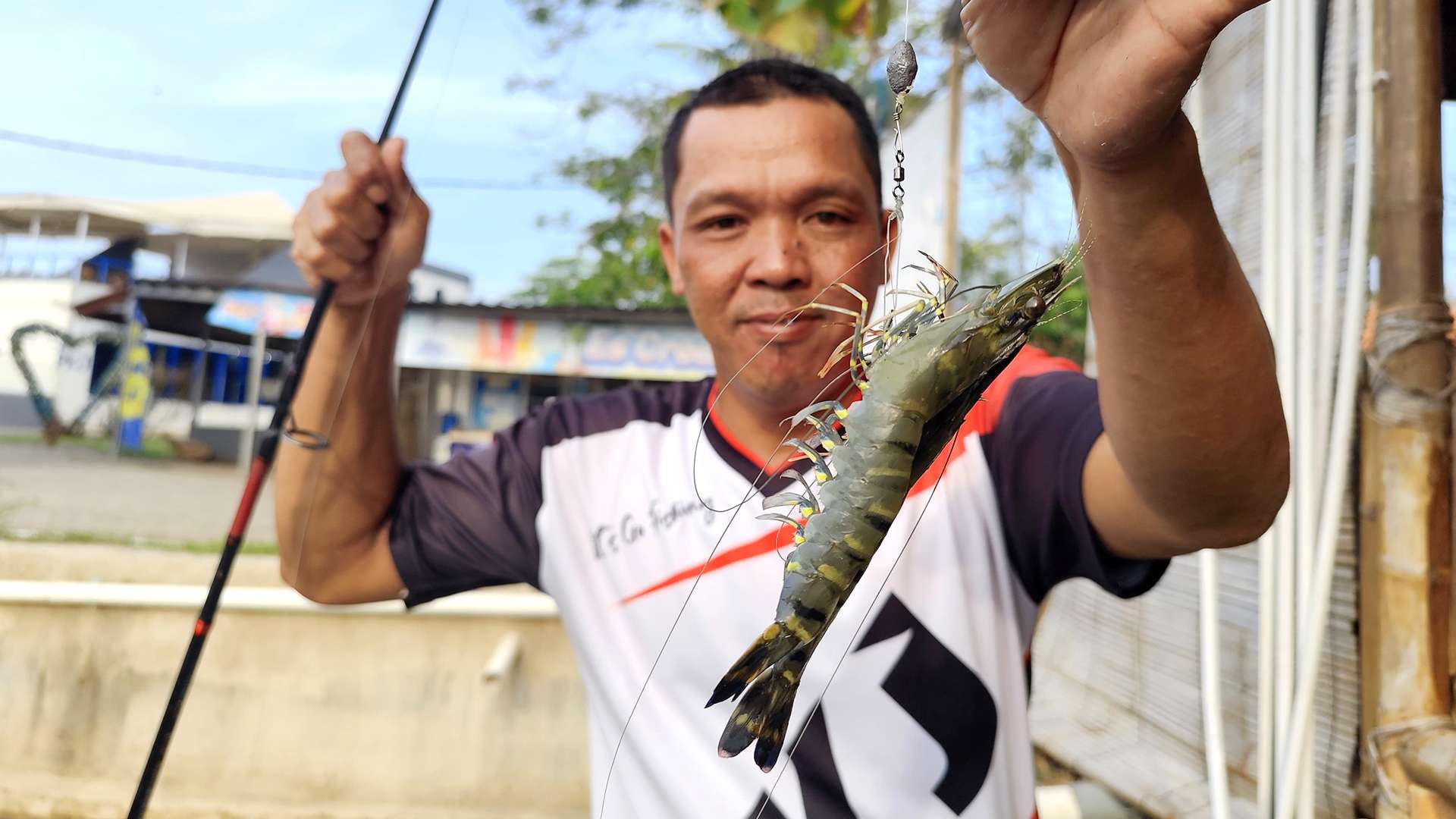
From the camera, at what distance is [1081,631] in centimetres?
384

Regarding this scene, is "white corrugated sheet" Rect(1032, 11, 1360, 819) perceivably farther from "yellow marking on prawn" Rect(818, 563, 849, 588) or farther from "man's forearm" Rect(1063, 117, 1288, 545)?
"yellow marking on prawn" Rect(818, 563, 849, 588)

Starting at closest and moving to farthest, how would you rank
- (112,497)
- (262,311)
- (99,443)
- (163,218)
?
(163,218), (112,497), (262,311), (99,443)

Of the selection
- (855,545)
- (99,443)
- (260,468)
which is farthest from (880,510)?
(99,443)

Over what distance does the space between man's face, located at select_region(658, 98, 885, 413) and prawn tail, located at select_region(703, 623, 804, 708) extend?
754mm

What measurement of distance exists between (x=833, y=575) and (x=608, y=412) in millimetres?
1753

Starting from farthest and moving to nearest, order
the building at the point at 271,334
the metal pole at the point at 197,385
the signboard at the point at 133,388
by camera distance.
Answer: the metal pole at the point at 197,385, the signboard at the point at 133,388, the building at the point at 271,334

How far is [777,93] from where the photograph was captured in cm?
206

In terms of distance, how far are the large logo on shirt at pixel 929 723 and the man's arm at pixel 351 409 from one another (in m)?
1.33

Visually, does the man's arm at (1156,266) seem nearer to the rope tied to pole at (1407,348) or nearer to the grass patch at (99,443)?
the rope tied to pole at (1407,348)

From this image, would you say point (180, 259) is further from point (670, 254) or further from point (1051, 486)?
point (1051, 486)

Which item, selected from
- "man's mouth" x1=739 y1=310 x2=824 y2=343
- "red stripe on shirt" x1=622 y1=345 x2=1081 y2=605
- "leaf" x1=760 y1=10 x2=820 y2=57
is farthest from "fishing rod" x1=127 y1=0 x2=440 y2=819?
"leaf" x1=760 y1=10 x2=820 y2=57

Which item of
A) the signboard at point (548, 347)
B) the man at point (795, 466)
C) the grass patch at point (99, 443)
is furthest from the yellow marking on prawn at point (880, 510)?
the grass patch at point (99, 443)

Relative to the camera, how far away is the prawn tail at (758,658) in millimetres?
988

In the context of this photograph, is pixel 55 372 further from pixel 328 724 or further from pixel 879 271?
pixel 879 271
